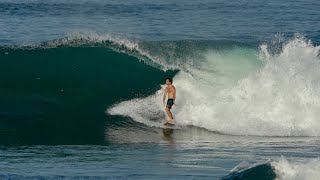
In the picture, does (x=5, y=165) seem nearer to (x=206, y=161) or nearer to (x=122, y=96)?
(x=206, y=161)

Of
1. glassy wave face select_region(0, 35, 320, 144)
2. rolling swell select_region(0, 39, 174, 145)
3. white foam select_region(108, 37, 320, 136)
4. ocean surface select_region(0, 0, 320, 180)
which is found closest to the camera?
ocean surface select_region(0, 0, 320, 180)

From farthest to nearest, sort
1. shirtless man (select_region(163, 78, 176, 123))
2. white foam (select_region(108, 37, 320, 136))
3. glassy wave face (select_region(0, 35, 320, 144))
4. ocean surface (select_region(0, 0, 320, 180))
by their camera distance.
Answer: shirtless man (select_region(163, 78, 176, 123)) → white foam (select_region(108, 37, 320, 136)) → glassy wave face (select_region(0, 35, 320, 144)) → ocean surface (select_region(0, 0, 320, 180))

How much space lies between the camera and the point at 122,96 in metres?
22.8

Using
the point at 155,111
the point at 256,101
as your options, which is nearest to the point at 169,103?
the point at 155,111

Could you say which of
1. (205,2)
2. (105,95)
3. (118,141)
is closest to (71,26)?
(205,2)

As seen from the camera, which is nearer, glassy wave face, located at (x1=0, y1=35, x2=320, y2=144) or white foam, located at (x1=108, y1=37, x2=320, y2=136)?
glassy wave face, located at (x1=0, y1=35, x2=320, y2=144)

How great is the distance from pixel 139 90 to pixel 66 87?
7.00ft

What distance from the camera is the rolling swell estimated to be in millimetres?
19500

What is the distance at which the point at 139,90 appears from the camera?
2325 cm

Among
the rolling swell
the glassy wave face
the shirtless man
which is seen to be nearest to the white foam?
the glassy wave face

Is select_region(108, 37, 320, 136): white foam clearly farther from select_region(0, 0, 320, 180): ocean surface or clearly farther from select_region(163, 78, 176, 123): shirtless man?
select_region(163, 78, 176, 123): shirtless man

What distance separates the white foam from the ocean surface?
0.03 meters

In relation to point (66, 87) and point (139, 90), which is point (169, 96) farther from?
point (66, 87)

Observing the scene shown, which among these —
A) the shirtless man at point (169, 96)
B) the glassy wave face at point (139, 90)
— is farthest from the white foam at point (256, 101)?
the shirtless man at point (169, 96)
